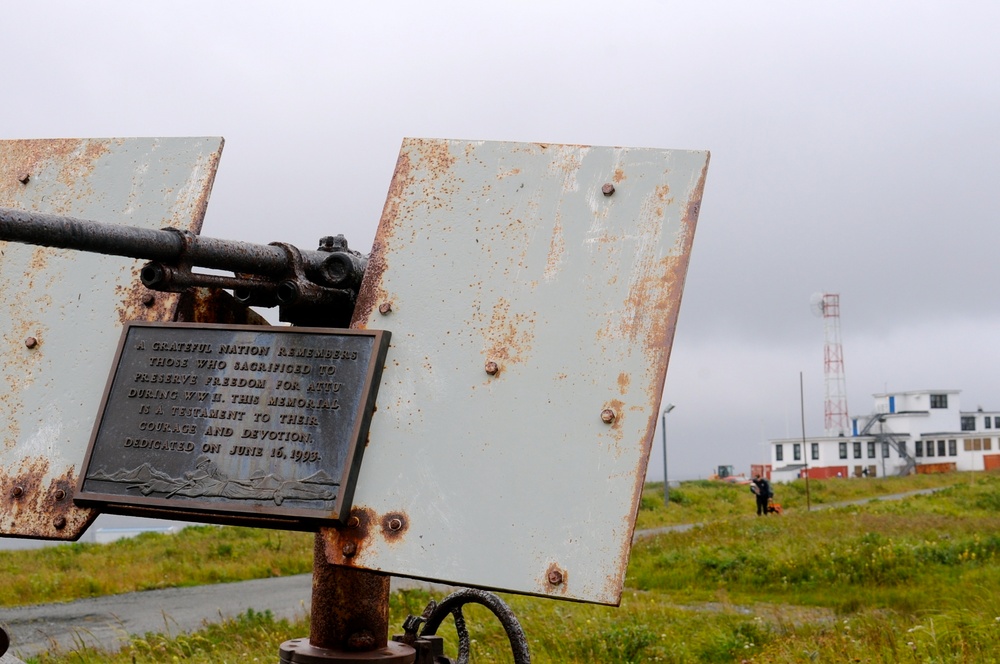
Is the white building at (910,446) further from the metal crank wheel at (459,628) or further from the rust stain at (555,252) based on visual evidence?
the rust stain at (555,252)

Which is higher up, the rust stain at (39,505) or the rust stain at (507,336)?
the rust stain at (507,336)

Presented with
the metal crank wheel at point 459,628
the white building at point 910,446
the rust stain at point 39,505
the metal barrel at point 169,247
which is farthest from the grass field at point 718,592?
the white building at point 910,446

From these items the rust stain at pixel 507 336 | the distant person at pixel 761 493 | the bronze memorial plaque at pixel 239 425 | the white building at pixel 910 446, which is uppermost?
the white building at pixel 910 446

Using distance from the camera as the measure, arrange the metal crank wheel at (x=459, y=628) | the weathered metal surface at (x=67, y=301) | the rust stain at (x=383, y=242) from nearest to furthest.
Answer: the rust stain at (x=383, y=242) < the weathered metal surface at (x=67, y=301) < the metal crank wheel at (x=459, y=628)

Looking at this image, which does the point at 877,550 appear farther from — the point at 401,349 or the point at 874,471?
the point at 874,471

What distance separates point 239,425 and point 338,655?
87 cm

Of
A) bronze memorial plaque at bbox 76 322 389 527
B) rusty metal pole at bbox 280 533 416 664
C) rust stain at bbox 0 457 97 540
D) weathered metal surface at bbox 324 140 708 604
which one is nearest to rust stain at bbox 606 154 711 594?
weathered metal surface at bbox 324 140 708 604

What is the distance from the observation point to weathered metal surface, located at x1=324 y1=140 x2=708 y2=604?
108 inches

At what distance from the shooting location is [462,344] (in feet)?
9.93

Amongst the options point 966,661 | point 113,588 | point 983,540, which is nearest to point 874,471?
point 983,540

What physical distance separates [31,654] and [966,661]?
231 inches

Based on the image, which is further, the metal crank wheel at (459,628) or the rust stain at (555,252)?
the metal crank wheel at (459,628)

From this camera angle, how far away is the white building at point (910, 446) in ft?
173

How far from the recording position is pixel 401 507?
113 inches
